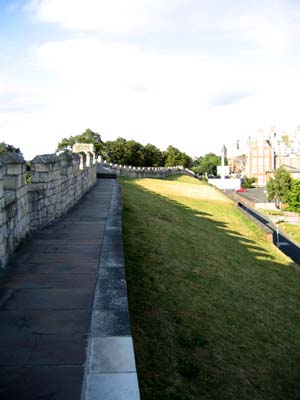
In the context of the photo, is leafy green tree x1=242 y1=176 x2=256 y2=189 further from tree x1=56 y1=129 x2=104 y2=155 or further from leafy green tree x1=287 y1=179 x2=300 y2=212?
tree x1=56 y1=129 x2=104 y2=155

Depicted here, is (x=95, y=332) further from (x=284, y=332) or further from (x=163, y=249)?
(x=163, y=249)

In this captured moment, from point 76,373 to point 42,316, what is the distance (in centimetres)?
123

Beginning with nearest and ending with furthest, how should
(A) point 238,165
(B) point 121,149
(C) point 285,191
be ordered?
(B) point 121,149 → (C) point 285,191 → (A) point 238,165

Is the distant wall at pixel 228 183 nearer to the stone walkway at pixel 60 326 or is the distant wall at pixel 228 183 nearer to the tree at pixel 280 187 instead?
the tree at pixel 280 187

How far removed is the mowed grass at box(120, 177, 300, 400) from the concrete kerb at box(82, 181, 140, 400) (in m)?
0.94

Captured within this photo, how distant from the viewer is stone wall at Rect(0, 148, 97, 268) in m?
6.30

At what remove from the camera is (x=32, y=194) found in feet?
27.7

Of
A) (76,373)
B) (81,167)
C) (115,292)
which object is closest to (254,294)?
(115,292)

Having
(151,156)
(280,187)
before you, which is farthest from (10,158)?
(151,156)

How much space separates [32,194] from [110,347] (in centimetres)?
567

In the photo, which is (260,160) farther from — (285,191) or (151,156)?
(151,156)

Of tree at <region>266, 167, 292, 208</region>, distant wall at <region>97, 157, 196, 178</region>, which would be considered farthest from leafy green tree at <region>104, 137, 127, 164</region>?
tree at <region>266, 167, 292, 208</region>

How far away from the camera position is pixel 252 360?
5.81 metres

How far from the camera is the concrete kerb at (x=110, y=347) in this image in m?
2.74
